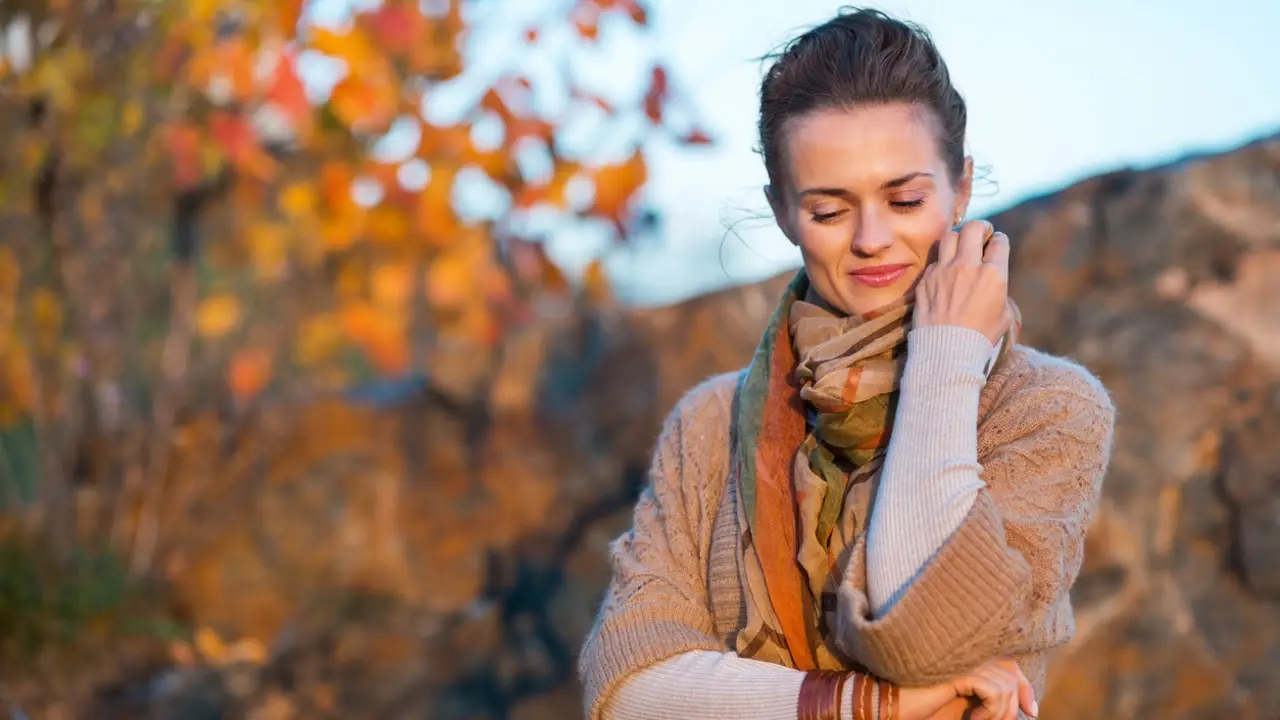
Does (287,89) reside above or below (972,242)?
above

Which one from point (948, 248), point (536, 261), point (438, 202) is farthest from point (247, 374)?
point (948, 248)

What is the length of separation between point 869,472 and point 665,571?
350 mm

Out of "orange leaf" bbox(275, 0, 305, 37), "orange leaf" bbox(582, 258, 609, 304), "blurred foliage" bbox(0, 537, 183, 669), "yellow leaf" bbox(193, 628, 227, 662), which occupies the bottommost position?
"yellow leaf" bbox(193, 628, 227, 662)

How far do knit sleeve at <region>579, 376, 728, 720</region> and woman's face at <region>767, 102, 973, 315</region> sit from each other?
1.10 ft

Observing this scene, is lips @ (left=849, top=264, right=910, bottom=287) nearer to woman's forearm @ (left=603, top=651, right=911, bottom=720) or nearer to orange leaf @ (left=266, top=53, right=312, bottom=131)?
woman's forearm @ (left=603, top=651, right=911, bottom=720)

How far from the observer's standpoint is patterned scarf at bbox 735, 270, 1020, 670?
1872mm

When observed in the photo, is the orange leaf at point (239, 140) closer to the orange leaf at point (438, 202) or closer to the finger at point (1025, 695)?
the orange leaf at point (438, 202)

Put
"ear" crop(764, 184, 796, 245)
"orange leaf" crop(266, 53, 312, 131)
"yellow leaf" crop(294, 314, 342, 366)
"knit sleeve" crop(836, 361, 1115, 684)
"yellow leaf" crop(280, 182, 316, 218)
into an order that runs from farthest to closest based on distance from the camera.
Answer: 1. "yellow leaf" crop(294, 314, 342, 366)
2. "yellow leaf" crop(280, 182, 316, 218)
3. "orange leaf" crop(266, 53, 312, 131)
4. "ear" crop(764, 184, 796, 245)
5. "knit sleeve" crop(836, 361, 1115, 684)

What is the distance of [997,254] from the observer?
1.87 metres

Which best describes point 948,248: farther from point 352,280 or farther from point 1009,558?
point 352,280

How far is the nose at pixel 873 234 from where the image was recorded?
191 cm

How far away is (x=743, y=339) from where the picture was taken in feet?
13.8

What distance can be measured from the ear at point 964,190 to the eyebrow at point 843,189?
130mm

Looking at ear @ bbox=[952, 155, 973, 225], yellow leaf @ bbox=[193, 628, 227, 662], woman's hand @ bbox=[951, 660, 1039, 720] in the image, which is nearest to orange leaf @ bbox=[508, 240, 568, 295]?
yellow leaf @ bbox=[193, 628, 227, 662]
